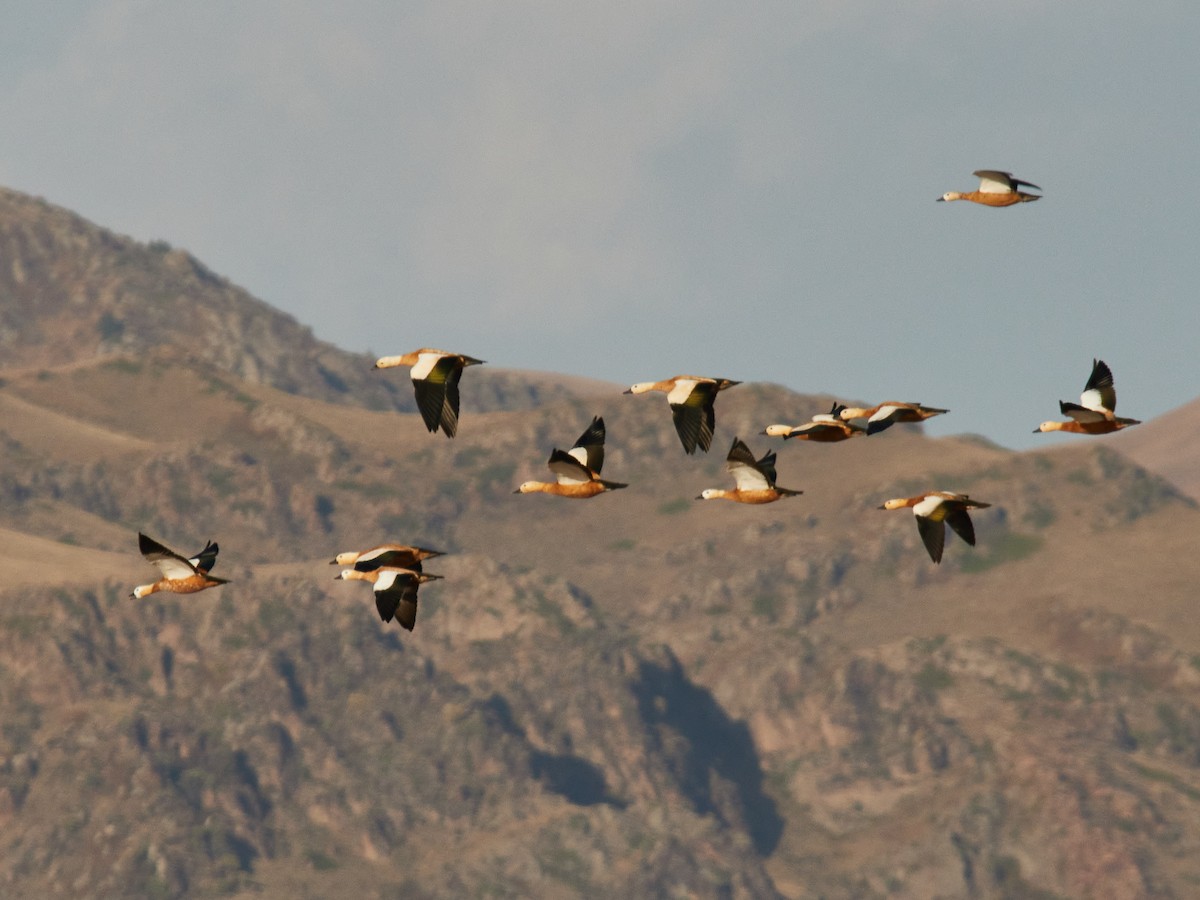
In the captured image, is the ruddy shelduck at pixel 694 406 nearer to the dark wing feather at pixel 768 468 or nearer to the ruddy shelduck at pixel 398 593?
the dark wing feather at pixel 768 468

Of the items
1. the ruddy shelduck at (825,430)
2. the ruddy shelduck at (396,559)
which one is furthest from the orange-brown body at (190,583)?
the ruddy shelduck at (825,430)

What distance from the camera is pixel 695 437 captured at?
202 ft

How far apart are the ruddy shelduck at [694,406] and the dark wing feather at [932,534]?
6427 mm

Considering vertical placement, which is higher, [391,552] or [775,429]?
[775,429]

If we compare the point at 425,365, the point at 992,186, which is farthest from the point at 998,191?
the point at 425,365

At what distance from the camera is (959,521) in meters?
59.9

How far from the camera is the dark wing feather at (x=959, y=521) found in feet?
191

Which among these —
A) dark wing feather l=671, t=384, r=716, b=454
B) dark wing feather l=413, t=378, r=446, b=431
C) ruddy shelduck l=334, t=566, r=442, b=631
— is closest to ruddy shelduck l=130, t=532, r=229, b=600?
ruddy shelduck l=334, t=566, r=442, b=631

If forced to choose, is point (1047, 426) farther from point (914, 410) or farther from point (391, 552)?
point (391, 552)

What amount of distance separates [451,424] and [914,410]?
1445 centimetres

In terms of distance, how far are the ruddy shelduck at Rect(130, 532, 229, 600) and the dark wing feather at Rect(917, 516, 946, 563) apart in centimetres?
1907

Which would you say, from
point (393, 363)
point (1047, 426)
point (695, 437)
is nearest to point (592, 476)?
point (695, 437)

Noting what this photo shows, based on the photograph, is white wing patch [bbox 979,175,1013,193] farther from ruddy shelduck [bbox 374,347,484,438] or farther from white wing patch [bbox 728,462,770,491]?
ruddy shelduck [bbox 374,347,484,438]

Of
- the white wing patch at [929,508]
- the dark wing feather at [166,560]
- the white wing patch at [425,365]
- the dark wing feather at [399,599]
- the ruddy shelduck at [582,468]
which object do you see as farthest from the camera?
the ruddy shelduck at [582,468]
